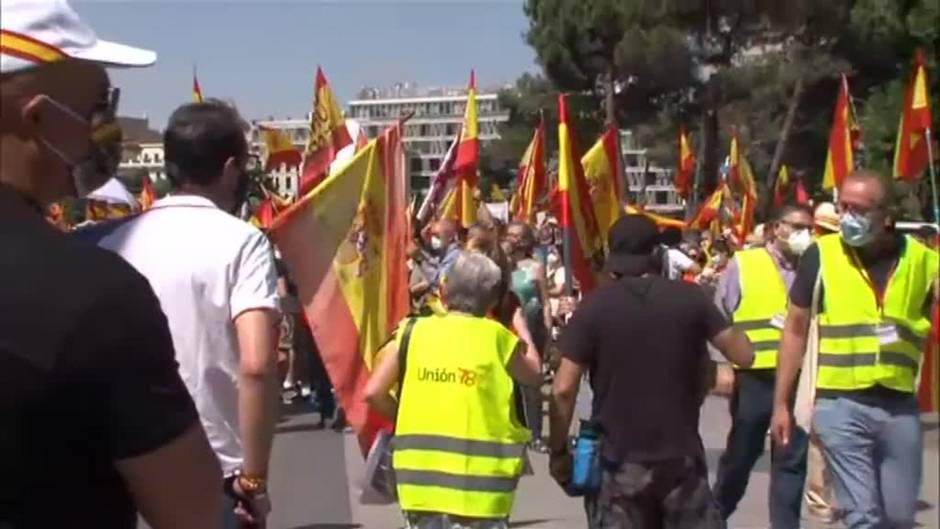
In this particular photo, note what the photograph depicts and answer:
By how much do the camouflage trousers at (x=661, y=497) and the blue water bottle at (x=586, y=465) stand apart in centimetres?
5

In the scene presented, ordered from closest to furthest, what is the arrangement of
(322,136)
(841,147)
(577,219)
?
(577,219)
(322,136)
(841,147)

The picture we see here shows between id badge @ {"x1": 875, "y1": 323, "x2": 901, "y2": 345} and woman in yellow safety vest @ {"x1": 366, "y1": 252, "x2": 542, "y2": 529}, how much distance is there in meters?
1.37

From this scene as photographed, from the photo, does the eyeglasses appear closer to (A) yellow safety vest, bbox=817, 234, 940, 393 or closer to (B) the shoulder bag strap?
(A) yellow safety vest, bbox=817, 234, 940, 393

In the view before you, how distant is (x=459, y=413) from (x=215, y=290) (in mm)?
1796

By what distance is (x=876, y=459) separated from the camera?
6285 mm

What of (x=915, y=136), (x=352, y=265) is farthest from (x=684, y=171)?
(x=352, y=265)

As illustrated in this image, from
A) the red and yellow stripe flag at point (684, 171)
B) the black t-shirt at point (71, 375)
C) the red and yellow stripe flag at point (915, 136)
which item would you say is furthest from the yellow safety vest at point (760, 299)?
the red and yellow stripe flag at point (684, 171)

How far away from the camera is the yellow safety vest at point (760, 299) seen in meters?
8.32

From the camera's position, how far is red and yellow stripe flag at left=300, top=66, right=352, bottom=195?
11.8 m

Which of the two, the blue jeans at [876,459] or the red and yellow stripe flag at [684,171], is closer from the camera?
the blue jeans at [876,459]

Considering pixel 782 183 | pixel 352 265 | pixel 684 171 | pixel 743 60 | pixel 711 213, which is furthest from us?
pixel 743 60

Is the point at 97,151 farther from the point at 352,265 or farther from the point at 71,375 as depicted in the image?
the point at 352,265

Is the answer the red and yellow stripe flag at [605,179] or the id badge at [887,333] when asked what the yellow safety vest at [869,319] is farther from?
the red and yellow stripe flag at [605,179]

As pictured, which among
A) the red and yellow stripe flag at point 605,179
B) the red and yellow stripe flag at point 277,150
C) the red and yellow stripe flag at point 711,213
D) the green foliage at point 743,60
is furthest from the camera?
the green foliage at point 743,60
